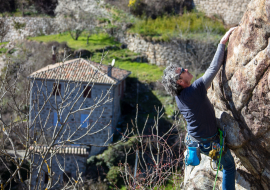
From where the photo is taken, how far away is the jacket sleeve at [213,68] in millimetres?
3387

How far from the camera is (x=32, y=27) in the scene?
3206 centimetres

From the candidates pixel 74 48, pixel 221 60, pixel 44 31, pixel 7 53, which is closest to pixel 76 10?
pixel 44 31

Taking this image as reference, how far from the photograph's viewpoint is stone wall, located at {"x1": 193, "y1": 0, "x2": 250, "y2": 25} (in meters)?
26.1

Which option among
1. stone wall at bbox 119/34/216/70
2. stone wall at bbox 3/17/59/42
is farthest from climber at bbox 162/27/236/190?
stone wall at bbox 3/17/59/42

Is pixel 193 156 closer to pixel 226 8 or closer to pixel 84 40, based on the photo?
pixel 226 8

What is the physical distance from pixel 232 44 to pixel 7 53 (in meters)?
27.0

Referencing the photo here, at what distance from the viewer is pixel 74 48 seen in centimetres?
2756

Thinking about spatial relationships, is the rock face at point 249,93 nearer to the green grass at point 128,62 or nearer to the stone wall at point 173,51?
the green grass at point 128,62

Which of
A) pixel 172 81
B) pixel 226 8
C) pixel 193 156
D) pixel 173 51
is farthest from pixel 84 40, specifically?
pixel 193 156

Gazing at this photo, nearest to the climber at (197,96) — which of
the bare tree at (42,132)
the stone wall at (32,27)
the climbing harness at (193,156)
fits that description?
the climbing harness at (193,156)

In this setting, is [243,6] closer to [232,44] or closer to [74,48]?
[74,48]

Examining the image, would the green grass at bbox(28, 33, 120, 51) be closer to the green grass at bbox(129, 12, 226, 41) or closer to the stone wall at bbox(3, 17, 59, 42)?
the stone wall at bbox(3, 17, 59, 42)

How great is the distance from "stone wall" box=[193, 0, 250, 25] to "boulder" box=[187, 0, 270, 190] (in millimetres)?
24330

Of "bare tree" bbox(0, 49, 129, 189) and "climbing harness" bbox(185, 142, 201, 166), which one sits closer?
"climbing harness" bbox(185, 142, 201, 166)
